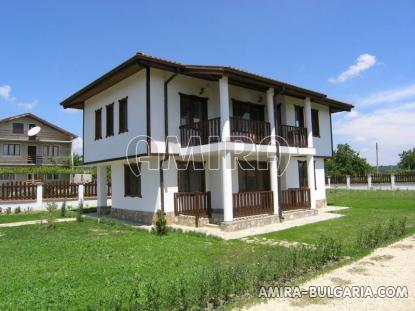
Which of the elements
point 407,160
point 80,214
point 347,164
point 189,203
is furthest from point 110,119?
point 407,160

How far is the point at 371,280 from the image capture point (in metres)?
5.93

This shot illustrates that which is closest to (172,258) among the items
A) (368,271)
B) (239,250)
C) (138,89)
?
(239,250)

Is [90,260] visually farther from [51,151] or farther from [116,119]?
[51,151]

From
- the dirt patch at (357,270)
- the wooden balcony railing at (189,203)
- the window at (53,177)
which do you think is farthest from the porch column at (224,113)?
the window at (53,177)

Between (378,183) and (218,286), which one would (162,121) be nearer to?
(218,286)

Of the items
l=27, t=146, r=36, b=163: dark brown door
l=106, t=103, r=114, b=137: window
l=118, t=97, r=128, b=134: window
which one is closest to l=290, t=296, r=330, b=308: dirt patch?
l=118, t=97, r=128, b=134: window

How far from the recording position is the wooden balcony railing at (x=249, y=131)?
13108 millimetres

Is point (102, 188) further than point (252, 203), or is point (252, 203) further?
point (102, 188)

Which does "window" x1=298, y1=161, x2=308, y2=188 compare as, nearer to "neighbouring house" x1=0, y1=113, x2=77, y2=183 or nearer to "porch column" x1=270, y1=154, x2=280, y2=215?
"porch column" x1=270, y1=154, x2=280, y2=215

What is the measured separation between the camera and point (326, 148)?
20891mm

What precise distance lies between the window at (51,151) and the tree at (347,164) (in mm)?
36770

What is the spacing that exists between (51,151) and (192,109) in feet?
121

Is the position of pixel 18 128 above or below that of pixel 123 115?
above

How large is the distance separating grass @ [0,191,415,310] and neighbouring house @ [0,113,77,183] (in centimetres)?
3275
